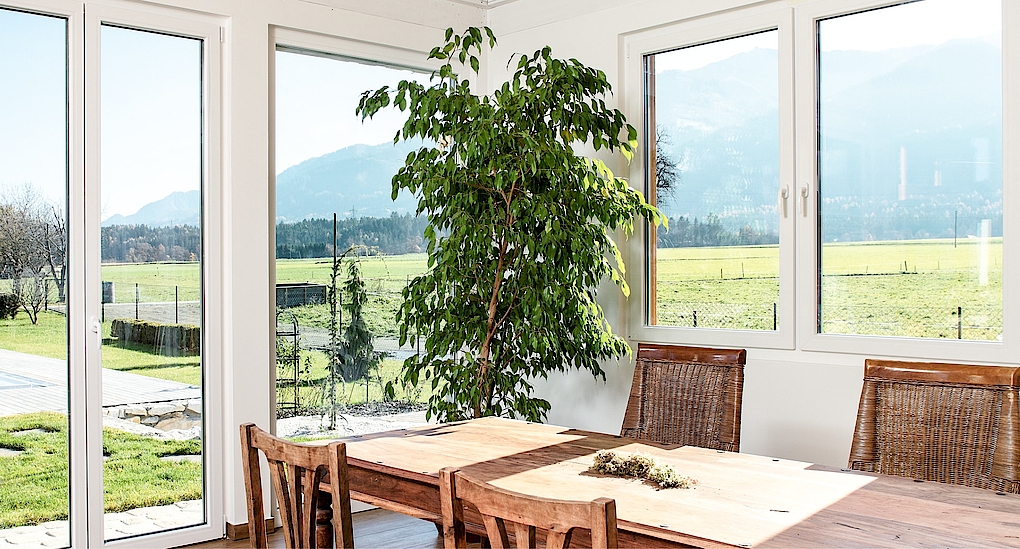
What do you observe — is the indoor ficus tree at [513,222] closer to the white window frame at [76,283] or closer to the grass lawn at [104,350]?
the grass lawn at [104,350]

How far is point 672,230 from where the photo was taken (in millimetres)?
4367

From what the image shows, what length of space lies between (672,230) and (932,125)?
49.7 inches

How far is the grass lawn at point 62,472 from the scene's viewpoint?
353 centimetres

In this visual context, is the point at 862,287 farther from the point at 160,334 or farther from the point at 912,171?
the point at 160,334

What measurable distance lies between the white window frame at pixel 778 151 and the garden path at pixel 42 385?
7.53 ft

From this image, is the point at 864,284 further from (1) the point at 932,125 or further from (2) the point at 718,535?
(2) the point at 718,535

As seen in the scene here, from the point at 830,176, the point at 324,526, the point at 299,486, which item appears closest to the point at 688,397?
the point at 830,176

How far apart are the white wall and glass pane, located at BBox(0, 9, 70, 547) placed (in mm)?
2297

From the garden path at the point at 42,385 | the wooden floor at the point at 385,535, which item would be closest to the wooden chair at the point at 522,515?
the wooden floor at the point at 385,535

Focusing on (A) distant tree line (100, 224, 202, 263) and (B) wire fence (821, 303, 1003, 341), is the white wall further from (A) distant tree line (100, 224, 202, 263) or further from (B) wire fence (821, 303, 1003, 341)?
(A) distant tree line (100, 224, 202, 263)

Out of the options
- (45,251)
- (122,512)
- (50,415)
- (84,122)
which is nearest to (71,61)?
(84,122)

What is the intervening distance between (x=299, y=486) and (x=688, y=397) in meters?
1.62

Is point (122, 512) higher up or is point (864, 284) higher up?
point (864, 284)

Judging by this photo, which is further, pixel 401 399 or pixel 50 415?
pixel 401 399
